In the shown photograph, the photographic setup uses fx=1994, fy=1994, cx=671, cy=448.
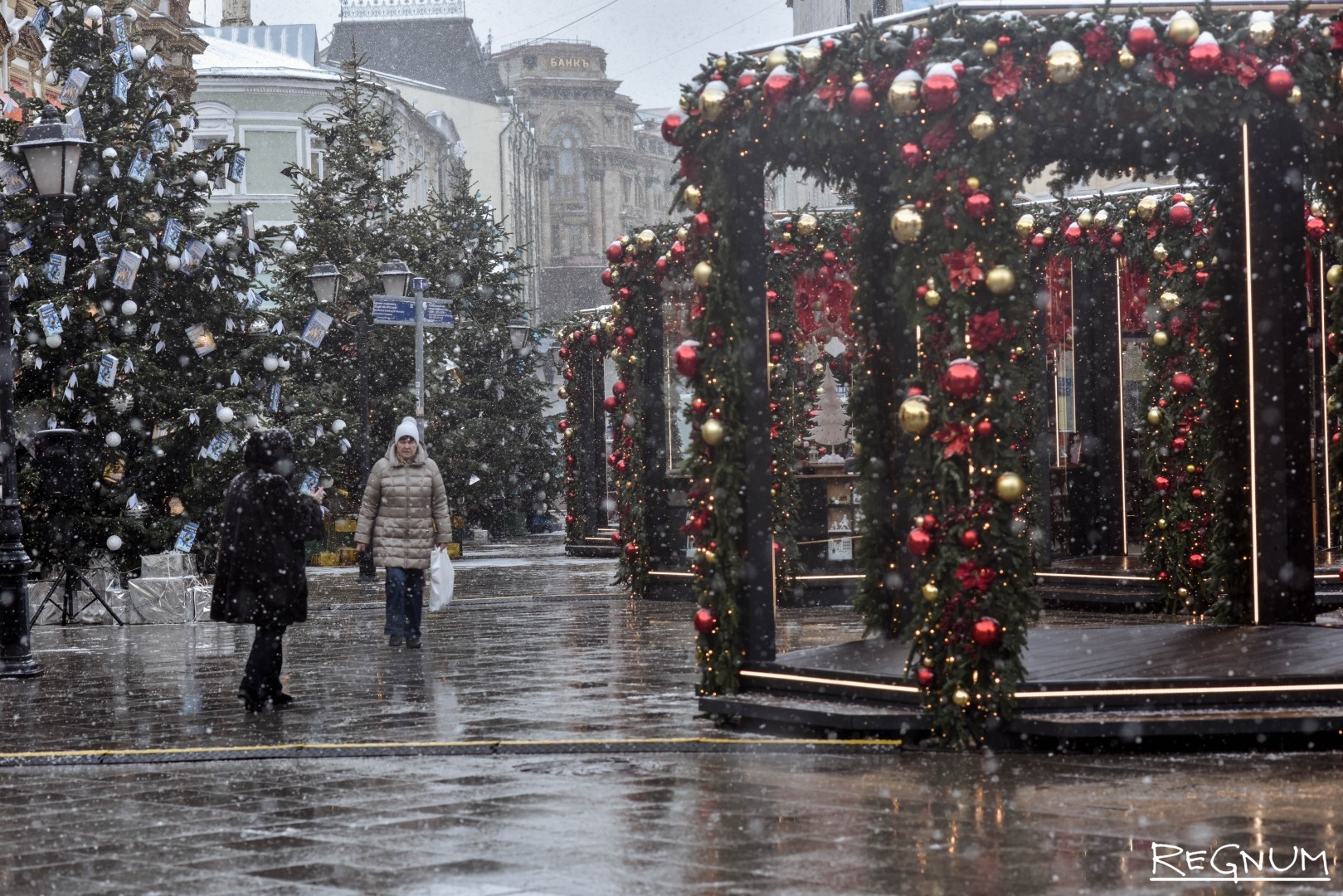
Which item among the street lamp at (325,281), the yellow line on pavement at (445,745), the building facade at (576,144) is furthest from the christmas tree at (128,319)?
the building facade at (576,144)

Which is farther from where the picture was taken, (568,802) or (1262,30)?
(1262,30)

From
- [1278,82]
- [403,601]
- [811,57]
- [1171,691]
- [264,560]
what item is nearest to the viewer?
[1171,691]

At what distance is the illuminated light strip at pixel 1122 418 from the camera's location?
23.4 meters

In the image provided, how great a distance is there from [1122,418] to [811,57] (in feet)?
45.4

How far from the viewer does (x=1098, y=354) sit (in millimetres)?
23562

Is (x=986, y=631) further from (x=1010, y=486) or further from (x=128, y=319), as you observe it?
(x=128, y=319)

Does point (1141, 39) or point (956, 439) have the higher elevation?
point (1141, 39)

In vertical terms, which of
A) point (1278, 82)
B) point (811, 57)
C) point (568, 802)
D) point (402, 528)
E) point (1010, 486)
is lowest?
point (568, 802)

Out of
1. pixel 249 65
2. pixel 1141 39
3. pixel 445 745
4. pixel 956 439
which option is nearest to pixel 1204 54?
pixel 1141 39

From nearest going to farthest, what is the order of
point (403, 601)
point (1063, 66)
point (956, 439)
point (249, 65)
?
point (1063, 66), point (956, 439), point (403, 601), point (249, 65)

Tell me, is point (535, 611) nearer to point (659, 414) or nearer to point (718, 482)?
point (659, 414)

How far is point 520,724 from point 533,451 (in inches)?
1377

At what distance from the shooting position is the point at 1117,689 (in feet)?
34.1

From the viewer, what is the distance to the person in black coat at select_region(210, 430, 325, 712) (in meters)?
12.9
